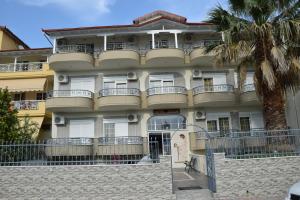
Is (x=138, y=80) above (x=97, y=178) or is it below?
above

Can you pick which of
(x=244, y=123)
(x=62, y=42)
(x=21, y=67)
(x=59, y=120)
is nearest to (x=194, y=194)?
(x=244, y=123)

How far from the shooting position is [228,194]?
41.0 ft

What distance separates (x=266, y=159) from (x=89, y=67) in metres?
17.1

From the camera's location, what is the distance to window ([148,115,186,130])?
81.7ft

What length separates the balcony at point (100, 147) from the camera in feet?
44.7

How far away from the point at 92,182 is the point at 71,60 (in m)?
14.1

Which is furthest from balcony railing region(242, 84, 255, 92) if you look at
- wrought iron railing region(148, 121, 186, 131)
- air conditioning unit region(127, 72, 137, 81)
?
air conditioning unit region(127, 72, 137, 81)

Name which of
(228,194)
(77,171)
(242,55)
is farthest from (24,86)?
(228,194)

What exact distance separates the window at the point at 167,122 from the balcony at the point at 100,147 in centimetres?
418

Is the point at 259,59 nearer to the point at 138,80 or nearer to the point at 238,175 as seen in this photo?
the point at 238,175

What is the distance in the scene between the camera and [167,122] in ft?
82.1

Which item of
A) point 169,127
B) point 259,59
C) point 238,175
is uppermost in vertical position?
point 259,59

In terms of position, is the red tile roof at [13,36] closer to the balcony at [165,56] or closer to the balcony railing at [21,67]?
the balcony railing at [21,67]

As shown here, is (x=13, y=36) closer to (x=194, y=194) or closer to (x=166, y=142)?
(x=166, y=142)
